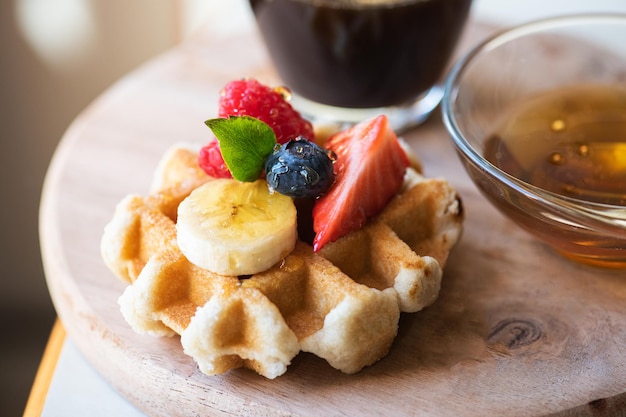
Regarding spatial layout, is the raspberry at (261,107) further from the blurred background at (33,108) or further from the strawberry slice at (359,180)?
the blurred background at (33,108)

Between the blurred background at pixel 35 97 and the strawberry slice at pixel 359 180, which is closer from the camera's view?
the strawberry slice at pixel 359 180

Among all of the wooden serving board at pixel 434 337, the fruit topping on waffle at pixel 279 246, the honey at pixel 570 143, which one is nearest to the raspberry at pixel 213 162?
the fruit topping on waffle at pixel 279 246

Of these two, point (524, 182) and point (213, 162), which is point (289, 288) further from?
point (524, 182)

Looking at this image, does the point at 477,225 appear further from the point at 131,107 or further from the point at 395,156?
the point at 131,107

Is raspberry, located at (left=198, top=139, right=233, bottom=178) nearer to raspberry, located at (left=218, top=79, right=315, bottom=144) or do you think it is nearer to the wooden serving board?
raspberry, located at (left=218, top=79, right=315, bottom=144)

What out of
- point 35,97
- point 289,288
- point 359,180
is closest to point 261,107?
point 359,180

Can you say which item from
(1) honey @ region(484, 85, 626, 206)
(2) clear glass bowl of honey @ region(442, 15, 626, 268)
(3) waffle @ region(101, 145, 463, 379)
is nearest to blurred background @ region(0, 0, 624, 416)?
(2) clear glass bowl of honey @ region(442, 15, 626, 268)

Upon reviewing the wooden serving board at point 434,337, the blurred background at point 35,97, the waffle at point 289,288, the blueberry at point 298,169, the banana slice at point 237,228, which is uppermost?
the blueberry at point 298,169
